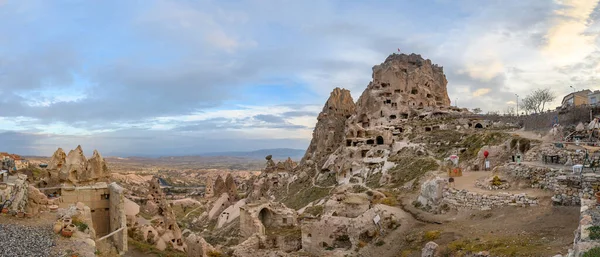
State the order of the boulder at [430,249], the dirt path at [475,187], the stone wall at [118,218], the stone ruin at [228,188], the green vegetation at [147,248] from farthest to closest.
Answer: the stone ruin at [228,188] → the green vegetation at [147,248] → the dirt path at [475,187] → the stone wall at [118,218] → the boulder at [430,249]

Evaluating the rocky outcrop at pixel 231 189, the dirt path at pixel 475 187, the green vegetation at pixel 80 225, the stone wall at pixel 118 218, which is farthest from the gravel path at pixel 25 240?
the rocky outcrop at pixel 231 189

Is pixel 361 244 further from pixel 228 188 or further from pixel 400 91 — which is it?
pixel 400 91

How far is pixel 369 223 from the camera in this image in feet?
77.3

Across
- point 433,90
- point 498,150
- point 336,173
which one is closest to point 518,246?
point 498,150

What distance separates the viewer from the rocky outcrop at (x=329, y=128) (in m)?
70.9

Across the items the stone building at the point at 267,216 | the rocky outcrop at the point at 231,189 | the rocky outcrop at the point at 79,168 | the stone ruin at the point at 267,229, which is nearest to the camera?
the rocky outcrop at the point at 79,168

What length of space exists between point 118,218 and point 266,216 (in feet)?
50.4

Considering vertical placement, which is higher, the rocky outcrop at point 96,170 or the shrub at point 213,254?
the rocky outcrop at point 96,170

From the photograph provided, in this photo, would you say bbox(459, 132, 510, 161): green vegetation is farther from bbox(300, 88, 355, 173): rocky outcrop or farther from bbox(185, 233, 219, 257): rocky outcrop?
bbox(300, 88, 355, 173): rocky outcrop

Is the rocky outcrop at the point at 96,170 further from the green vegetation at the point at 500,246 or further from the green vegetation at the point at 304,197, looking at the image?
the green vegetation at the point at 304,197

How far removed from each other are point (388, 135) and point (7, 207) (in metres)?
51.1

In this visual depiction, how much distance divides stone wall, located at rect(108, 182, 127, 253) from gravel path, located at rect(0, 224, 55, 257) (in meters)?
5.70

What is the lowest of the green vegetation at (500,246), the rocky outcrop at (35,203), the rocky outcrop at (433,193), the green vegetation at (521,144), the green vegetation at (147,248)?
the green vegetation at (147,248)

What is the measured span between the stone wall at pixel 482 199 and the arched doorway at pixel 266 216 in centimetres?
1468
